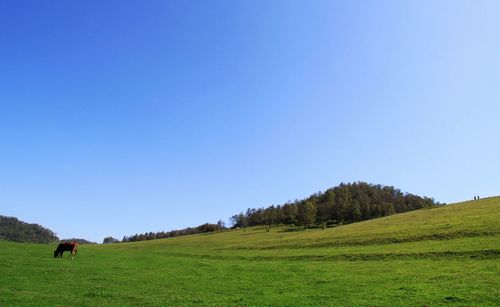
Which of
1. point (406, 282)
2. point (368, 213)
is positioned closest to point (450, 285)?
point (406, 282)

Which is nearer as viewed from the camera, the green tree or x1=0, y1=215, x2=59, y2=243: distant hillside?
the green tree

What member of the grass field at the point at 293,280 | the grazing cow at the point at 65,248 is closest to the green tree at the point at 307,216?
the grass field at the point at 293,280

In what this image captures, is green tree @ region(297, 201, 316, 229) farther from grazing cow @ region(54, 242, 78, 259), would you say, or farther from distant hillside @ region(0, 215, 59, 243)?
grazing cow @ region(54, 242, 78, 259)

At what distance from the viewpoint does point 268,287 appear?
30.0m

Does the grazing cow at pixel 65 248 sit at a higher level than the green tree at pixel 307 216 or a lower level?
lower

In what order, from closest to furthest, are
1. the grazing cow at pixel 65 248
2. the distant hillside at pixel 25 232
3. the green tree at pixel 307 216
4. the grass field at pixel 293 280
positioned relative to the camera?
the grass field at pixel 293 280 → the grazing cow at pixel 65 248 → the green tree at pixel 307 216 → the distant hillside at pixel 25 232

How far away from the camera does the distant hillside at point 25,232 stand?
17227 centimetres

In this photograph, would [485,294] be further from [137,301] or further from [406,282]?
[137,301]

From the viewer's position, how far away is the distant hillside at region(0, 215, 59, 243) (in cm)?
17227

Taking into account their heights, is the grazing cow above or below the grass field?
above

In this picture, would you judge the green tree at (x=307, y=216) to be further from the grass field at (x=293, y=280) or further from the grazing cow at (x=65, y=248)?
the grazing cow at (x=65, y=248)

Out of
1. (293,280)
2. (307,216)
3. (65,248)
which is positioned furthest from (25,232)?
(293,280)

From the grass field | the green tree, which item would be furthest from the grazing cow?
the green tree

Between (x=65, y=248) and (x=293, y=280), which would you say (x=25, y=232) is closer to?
(x=65, y=248)
